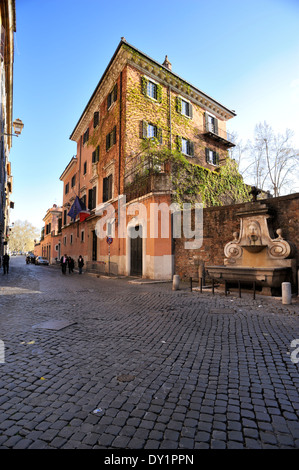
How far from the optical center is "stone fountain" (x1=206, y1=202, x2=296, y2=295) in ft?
28.9

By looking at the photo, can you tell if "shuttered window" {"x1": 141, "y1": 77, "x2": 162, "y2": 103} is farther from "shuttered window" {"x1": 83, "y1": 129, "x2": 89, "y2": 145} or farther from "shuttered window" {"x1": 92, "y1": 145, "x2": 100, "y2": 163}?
"shuttered window" {"x1": 83, "y1": 129, "x2": 89, "y2": 145}

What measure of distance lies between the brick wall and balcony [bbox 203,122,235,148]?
12984 millimetres

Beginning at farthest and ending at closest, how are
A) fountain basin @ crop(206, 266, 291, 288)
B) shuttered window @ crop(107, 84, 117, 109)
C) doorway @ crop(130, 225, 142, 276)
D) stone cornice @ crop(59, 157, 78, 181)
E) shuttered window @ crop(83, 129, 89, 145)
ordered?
stone cornice @ crop(59, 157, 78, 181)
shuttered window @ crop(83, 129, 89, 145)
shuttered window @ crop(107, 84, 117, 109)
doorway @ crop(130, 225, 142, 276)
fountain basin @ crop(206, 266, 291, 288)

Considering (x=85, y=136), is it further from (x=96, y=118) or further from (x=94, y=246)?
(x=94, y=246)

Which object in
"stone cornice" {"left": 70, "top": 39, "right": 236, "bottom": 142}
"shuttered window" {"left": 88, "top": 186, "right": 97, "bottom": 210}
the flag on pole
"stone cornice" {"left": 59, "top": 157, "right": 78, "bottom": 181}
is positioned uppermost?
"stone cornice" {"left": 70, "top": 39, "right": 236, "bottom": 142}

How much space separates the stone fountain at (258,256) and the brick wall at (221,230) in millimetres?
406

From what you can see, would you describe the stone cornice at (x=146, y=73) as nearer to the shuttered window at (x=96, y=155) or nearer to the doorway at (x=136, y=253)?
the shuttered window at (x=96, y=155)

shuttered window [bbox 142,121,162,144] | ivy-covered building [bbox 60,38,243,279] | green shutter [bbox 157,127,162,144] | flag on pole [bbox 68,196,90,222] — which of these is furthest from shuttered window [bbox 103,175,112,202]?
green shutter [bbox 157,127,162,144]

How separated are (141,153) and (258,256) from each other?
11.3 meters

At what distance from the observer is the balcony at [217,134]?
2302cm

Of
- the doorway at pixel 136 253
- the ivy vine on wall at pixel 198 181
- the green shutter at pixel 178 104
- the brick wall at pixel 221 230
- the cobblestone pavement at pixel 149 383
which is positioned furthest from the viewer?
the green shutter at pixel 178 104

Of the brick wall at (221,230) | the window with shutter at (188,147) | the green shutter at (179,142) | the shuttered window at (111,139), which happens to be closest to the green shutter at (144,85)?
the shuttered window at (111,139)

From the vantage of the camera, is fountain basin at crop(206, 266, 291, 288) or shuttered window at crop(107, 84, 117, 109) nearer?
fountain basin at crop(206, 266, 291, 288)

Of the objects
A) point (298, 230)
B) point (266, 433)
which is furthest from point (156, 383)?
point (298, 230)
